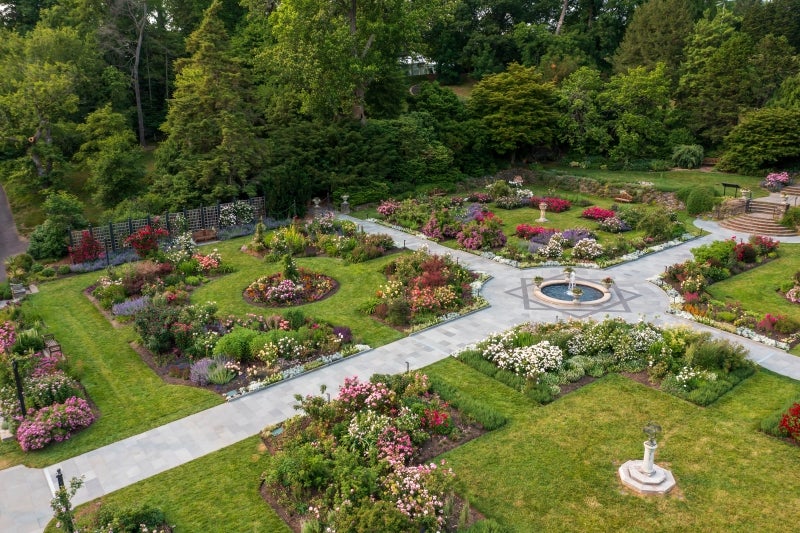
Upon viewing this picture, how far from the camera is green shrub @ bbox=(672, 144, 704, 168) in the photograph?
3919 centimetres

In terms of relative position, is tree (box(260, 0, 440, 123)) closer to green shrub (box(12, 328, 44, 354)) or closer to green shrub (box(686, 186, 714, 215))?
green shrub (box(686, 186, 714, 215))

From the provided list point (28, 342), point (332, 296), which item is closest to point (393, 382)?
point (332, 296)

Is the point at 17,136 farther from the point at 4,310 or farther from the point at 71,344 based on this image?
the point at 71,344

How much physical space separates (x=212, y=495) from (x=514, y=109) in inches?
1369

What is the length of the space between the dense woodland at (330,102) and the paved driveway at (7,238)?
2.52m

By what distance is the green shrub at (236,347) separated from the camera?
1470 centimetres

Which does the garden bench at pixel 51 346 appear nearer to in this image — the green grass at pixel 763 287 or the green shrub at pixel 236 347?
the green shrub at pixel 236 347

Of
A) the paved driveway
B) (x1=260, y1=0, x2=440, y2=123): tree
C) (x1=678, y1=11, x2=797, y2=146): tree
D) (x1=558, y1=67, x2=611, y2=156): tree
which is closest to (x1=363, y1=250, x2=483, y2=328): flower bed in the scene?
the paved driveway

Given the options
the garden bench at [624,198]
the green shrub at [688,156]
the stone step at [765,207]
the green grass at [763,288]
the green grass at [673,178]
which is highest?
the green shrub at [688,156]

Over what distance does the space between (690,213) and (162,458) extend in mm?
28510

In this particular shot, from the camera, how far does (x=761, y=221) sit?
27.3 metres

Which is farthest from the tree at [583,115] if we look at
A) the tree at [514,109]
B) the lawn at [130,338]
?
the lawn at [130,338]

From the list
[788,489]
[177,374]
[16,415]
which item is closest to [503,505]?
[788,489]

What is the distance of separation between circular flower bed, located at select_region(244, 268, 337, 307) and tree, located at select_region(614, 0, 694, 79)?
36.3 metres
